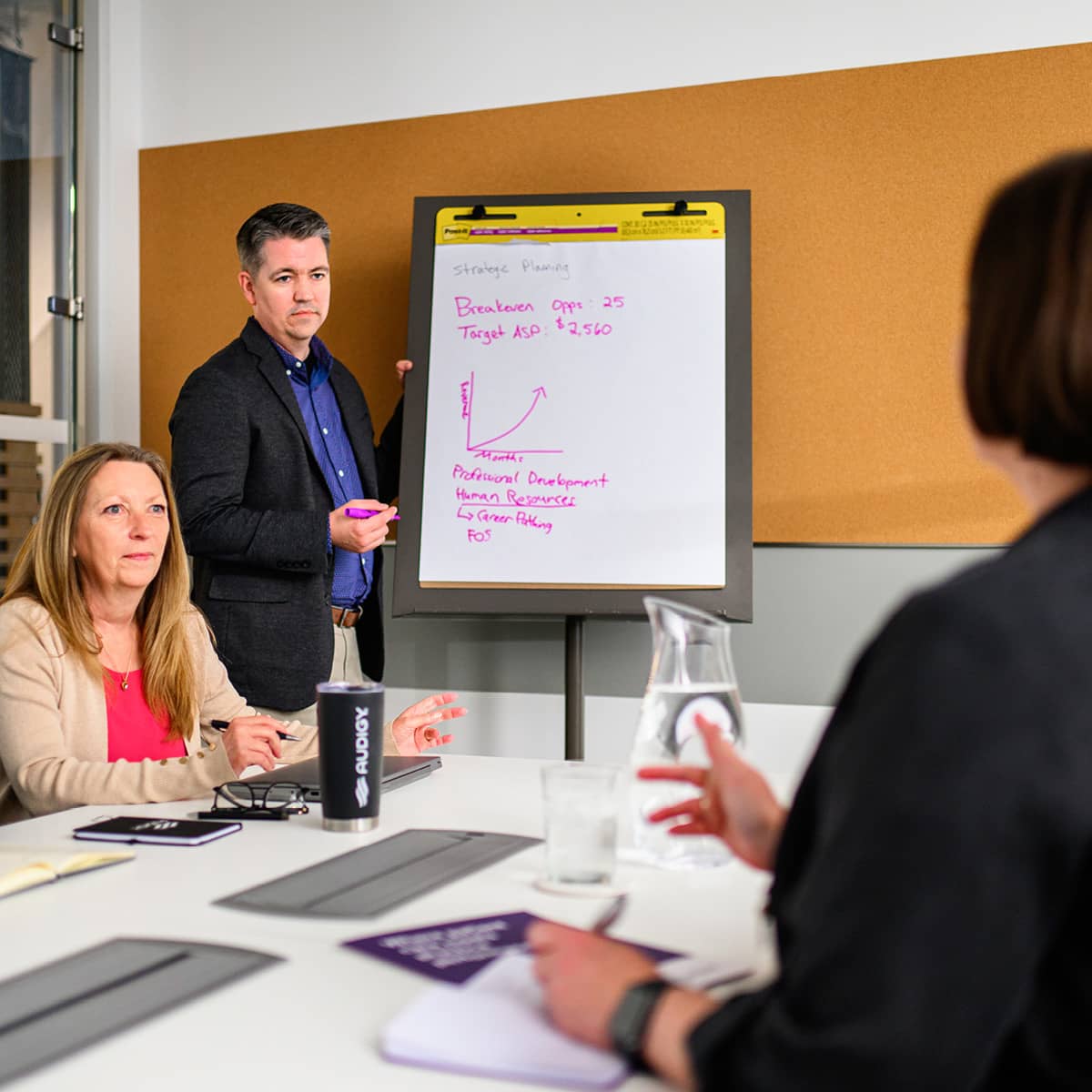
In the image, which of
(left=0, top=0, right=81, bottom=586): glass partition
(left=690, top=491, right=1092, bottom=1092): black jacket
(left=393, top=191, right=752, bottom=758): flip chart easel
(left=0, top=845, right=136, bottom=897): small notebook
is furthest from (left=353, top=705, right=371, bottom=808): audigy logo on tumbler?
(left=0, top=0, right=81, bottom=586): glass partition

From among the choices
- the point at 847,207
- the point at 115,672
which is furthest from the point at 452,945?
the point at 847,207

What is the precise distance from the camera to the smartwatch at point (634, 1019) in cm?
65

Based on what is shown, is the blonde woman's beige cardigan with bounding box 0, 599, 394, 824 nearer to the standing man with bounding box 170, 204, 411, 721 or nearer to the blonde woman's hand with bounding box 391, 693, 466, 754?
the blonde woman's hand with bounding box 391, 693, 466, 754

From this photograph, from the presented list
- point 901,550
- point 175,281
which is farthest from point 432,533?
point 175,281

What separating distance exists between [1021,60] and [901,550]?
1.18 m

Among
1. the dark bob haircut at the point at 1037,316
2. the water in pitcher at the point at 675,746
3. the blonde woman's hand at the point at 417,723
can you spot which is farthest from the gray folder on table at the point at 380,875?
the dark bob haircut at the point at 1037,316

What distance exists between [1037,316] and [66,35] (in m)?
3.72

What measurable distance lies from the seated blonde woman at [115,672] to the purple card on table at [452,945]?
0.64 meters

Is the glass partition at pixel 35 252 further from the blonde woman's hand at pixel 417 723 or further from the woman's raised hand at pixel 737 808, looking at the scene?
the woman's raised hand at pixel 737 808

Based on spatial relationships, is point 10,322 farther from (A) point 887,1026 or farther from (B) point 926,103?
(A) point 887,1026

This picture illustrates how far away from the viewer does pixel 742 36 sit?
311 centimetres

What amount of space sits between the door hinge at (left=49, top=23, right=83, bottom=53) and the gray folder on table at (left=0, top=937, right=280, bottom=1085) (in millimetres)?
3398

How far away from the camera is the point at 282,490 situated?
2895 millimetres

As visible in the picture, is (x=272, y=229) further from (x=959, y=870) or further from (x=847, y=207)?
(x=959, y=870)
